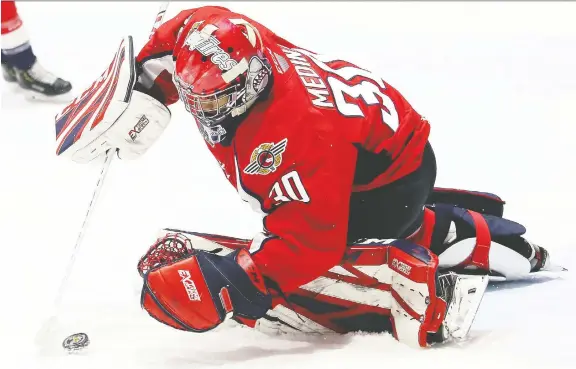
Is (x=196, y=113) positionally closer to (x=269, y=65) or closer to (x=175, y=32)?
(x=269, y=65)

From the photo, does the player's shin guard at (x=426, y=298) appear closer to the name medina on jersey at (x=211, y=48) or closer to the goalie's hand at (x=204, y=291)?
the goalie's hand at (x=204, y=291)

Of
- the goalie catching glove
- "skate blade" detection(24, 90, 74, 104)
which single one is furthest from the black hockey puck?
"skate blade" detection(24, 90, 74, 104)

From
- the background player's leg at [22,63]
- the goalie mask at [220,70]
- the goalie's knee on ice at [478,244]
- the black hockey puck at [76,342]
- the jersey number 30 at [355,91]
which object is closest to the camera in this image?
the goalie mask at [220,70]

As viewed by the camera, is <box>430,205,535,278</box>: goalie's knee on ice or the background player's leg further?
the background player's leg

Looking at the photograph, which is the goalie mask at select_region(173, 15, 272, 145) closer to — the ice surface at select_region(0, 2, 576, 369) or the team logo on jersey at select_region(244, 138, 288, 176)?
the team logo on jersey at select_region(244, 138, 288, 176)

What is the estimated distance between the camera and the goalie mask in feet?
5.23

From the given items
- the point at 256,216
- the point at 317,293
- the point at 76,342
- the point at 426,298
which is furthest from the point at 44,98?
the point at 426,298

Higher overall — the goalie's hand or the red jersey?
the red jersey

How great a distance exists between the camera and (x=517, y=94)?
11.0 ft

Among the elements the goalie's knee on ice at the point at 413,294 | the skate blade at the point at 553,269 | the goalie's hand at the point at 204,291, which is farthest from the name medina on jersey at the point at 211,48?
the skate blade at the point at 553,269

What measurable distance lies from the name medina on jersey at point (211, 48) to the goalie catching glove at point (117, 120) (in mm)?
333

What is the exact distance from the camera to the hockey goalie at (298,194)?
64.1 inches

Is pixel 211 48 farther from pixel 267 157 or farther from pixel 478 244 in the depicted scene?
pixel 478 244

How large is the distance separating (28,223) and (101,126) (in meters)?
0.72
